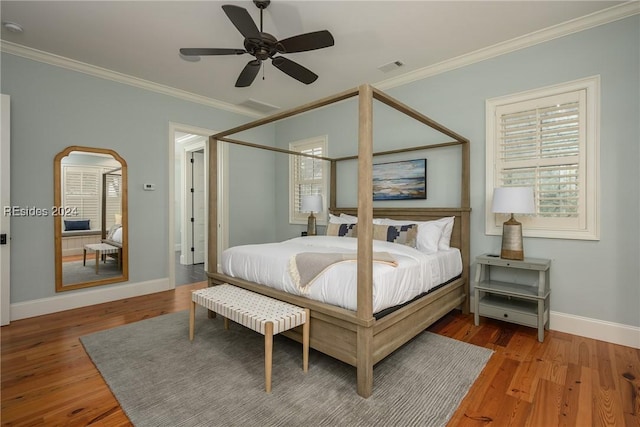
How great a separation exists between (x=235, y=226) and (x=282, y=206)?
93cm

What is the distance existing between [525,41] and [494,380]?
3.06m

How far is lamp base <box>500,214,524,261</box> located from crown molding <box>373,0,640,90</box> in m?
1.76

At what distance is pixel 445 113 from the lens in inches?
141

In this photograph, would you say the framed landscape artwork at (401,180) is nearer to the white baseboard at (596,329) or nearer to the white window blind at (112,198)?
the white baseboard at (596,329)

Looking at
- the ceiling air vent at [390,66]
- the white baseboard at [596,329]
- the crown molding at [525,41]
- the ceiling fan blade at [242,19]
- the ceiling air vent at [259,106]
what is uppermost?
the ceiling air vent at [259,106]

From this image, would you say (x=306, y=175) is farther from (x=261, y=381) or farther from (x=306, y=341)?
(x=261, y=381)

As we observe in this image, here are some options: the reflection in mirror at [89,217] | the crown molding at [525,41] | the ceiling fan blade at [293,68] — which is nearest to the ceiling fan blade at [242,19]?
the ceiling fan blade at [293,68]

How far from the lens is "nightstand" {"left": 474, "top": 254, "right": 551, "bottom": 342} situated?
8.68 ft

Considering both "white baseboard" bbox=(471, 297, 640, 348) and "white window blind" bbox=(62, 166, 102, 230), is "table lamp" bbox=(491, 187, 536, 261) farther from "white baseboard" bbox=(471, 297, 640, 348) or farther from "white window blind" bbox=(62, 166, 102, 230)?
"white window blind" bbox=(62, 166, 102, 230)

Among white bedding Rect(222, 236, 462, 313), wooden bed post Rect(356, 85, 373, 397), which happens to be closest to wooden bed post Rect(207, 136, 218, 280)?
white bedding Rect(222, 236, 462, 313)

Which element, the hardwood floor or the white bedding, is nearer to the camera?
the hardwood floor

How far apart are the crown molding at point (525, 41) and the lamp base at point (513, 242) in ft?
5.77

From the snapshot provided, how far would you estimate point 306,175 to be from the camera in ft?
17.1

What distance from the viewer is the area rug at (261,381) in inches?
67.4
